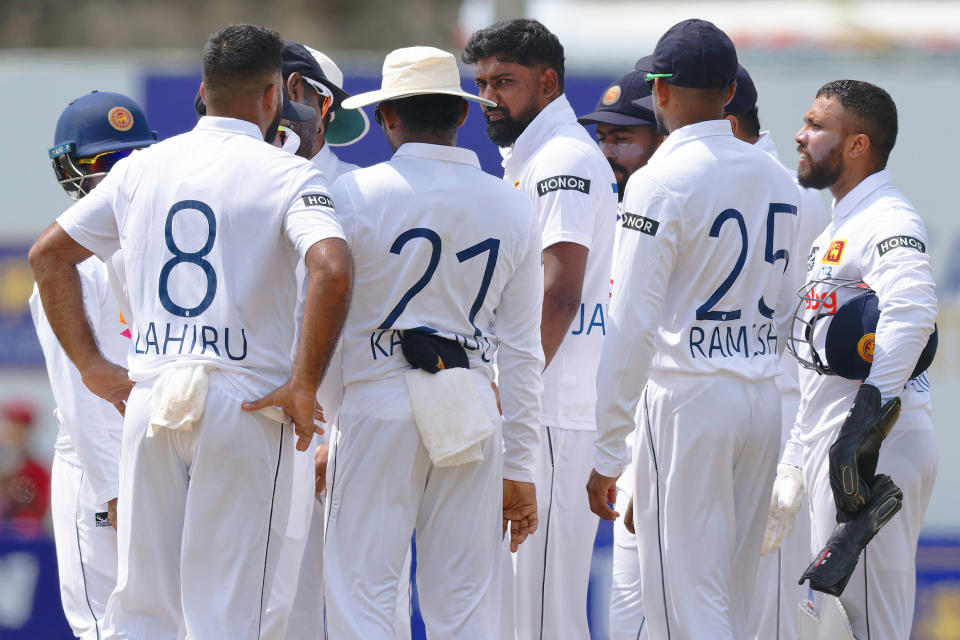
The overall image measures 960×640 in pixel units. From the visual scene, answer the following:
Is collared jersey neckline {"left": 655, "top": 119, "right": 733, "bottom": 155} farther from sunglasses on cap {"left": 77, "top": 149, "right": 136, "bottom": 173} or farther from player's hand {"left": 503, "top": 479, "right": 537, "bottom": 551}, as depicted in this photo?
sunglasses on cap {"left": 77, "top": 149, "right": 136, "bottom": 173}

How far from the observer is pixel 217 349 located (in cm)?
383

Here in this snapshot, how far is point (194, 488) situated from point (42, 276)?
2.66ft

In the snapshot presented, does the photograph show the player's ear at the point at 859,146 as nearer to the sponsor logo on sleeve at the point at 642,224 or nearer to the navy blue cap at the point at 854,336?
the navy blue cap at the point at 854,336

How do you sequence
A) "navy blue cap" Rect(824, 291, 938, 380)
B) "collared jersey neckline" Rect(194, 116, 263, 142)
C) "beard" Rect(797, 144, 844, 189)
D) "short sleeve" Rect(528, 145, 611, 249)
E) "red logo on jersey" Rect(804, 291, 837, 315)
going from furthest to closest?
"short sleeve" Rect(528, 145, 611, 249) → "beard" Rect(797, 144, 844, 189) → "red logo on jersey" Rect(804, 291, 837, 315) → "navy blue cap" Rect(824, 291, 938, 380) → "collared jersey neckline" Rect(194, 116, 263, 142)

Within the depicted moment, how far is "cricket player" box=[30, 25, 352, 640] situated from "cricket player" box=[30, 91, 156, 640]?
2.41 ft

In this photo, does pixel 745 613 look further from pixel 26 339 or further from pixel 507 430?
pixel 26 339

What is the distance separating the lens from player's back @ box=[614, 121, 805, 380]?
13.5 ft

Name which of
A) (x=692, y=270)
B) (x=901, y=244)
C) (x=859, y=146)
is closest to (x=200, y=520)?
(x=692, y=270)

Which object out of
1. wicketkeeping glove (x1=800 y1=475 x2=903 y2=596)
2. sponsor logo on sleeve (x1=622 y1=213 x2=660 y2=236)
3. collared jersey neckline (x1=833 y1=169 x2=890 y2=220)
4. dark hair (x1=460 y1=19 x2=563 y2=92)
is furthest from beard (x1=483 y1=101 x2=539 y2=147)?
wicketkeeping glove (x1=800 y1=475 x2=903 y2=596)

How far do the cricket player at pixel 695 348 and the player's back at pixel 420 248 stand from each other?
43cm


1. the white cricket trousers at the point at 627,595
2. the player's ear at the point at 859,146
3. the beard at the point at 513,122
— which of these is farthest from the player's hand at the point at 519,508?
the player's ear at the point at 859,146

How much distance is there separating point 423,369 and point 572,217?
1064mm

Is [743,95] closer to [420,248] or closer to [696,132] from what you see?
[696,132]

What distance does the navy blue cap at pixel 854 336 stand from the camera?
431 cm
